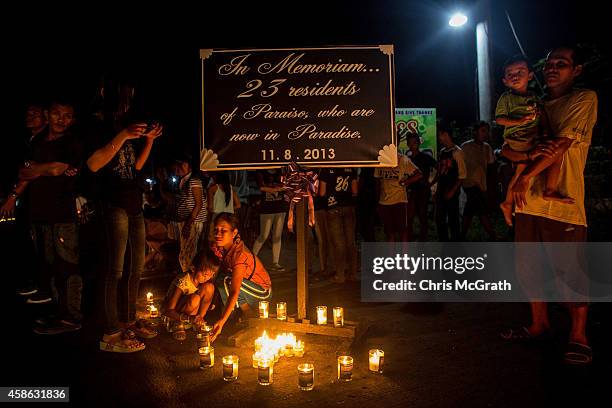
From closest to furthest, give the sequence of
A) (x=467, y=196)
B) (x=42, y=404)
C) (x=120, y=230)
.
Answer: (x=42, y=404) → (x=120, y=230) → (x=467, y=196)

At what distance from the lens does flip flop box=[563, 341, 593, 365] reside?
388 cm

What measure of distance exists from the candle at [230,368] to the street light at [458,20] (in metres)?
12.2

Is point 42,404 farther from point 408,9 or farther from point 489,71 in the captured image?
point 408,9

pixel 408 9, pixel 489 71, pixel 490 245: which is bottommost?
pixel 490 245

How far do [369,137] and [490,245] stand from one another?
5680mm

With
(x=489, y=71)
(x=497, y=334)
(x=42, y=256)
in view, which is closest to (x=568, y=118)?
(x=497, y=334)

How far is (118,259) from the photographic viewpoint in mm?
4418

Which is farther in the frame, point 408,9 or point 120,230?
point 408,9

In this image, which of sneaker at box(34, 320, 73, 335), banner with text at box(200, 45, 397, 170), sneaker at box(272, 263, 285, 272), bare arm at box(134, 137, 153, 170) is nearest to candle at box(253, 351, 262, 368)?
banner with text at box(200, 45, 397, 170)

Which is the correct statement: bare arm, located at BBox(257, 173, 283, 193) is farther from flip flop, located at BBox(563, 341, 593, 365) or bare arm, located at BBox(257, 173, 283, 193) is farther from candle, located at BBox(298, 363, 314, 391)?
flip flop, located at BBox(563, 341, 593, 365)

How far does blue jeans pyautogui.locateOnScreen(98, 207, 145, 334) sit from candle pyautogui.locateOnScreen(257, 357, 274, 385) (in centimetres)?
166

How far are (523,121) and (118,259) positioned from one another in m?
3.85

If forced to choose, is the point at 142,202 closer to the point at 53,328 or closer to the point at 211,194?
the point at 53,328

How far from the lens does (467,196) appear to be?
8.63 meters
